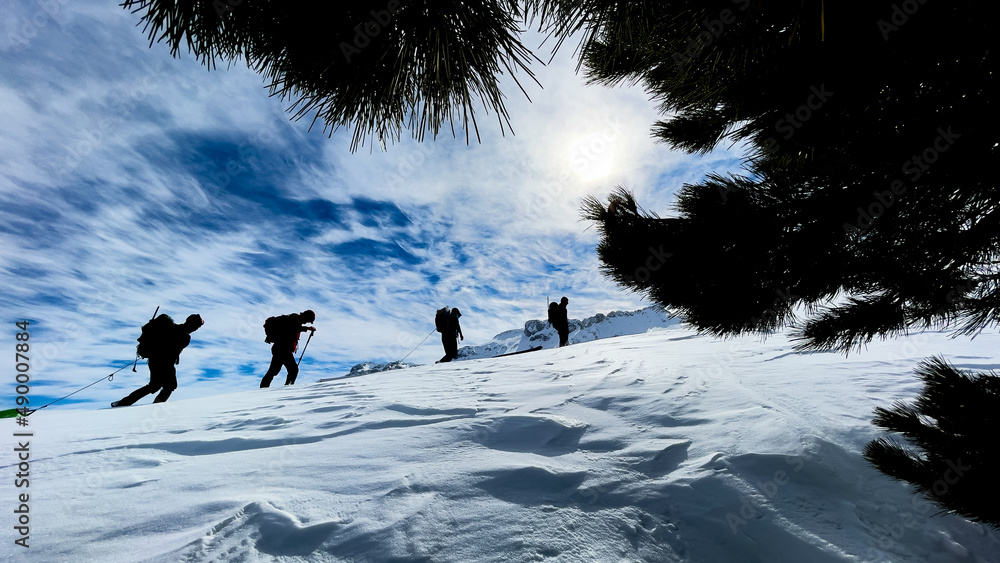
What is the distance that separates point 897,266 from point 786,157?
82 cm

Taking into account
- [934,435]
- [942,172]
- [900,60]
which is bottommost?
[934,435]

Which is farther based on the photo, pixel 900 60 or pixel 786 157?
pixel 786 157

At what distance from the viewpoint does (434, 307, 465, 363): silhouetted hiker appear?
11180 mm

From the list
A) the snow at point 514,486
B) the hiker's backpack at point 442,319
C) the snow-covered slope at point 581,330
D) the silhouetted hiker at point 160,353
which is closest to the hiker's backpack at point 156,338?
the silhouetted hiker at point 160,353

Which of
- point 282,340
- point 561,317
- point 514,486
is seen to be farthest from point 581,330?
point 514,486

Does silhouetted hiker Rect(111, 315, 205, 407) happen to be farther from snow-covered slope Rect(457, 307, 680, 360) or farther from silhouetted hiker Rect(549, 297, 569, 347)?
snow-covered slope Rect(457, 307, 680, 360)

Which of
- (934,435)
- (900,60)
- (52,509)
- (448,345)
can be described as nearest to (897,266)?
(900,60)

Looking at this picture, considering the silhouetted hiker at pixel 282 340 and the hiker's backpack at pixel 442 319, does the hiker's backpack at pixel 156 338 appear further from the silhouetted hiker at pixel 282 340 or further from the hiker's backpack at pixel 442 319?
the hiker's backpack at pixel 442 319

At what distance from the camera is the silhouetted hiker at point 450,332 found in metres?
11.2

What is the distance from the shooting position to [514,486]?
1717mm

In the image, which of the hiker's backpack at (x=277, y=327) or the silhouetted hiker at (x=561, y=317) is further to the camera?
the silhouetted hiker at (x=561, y=317)

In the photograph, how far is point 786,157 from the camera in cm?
221

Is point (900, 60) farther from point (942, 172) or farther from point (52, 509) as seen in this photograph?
point (52, 509)

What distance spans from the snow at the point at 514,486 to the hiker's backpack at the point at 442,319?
8.06 metres
